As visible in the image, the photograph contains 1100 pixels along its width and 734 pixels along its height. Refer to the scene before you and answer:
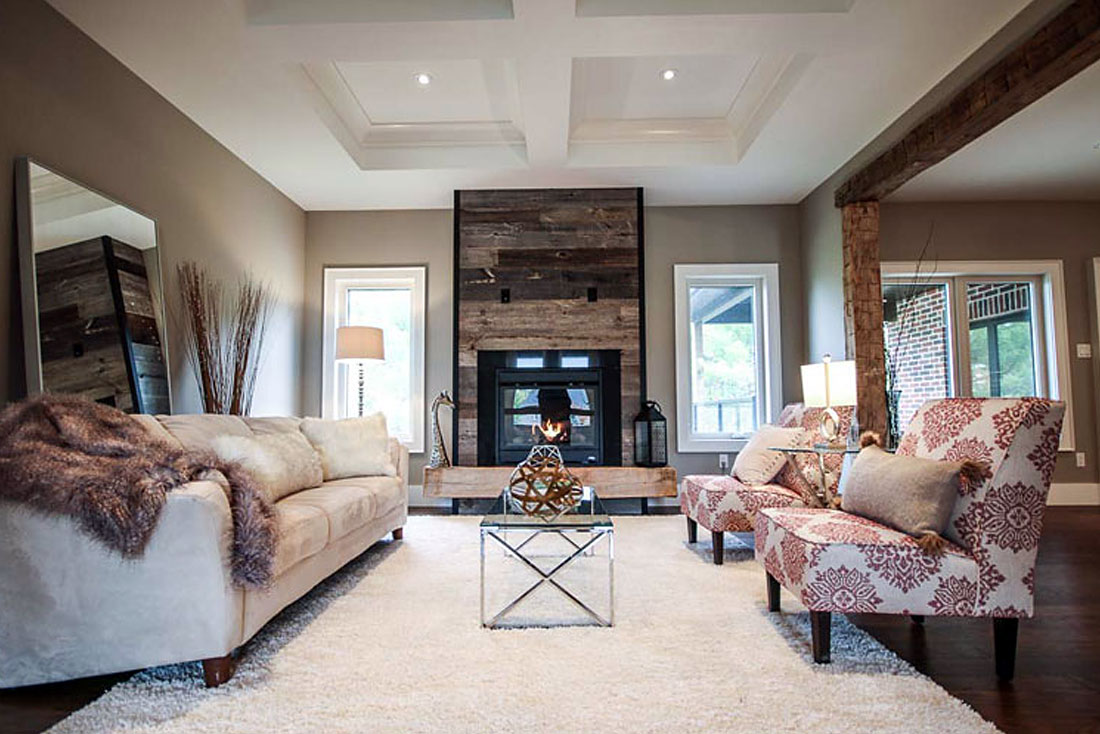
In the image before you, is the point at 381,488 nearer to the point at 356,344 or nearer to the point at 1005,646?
the point at 356,344

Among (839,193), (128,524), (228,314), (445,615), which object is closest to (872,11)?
(839,193)

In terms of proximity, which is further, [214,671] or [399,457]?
[399,457]

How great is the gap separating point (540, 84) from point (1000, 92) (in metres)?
2.27

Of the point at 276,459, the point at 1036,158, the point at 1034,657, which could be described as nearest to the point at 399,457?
the point at 276,459

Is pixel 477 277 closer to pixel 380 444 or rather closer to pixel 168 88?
pixel 380 444

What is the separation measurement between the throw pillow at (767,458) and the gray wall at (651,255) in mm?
1876

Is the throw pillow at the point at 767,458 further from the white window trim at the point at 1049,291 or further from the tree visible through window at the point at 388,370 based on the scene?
the tree visible through window at the point at 388,370

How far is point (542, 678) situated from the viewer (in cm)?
199

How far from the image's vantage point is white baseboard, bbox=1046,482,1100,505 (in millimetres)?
5488

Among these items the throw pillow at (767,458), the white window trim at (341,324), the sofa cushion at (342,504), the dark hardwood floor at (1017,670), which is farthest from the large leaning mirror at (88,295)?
the throw pillow at (767,458)

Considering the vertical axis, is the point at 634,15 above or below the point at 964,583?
above

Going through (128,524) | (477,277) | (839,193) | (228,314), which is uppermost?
(839,193)

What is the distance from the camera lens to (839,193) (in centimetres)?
485

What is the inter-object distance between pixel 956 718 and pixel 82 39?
4.33 metres
